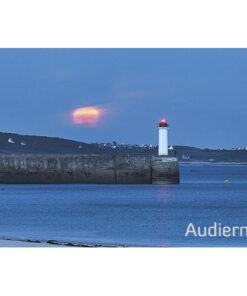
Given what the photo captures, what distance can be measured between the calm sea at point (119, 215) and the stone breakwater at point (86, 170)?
0.81m

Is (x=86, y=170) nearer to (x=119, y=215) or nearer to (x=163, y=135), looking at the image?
(x=163, y=135)

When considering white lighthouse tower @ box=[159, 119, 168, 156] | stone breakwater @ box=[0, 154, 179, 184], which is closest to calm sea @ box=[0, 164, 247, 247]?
stone breakwater @ box=[0, 154, 179, 184]

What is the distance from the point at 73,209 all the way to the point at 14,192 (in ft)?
37.7

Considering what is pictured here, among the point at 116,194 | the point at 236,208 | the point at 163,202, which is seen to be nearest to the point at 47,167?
the point at 116,194

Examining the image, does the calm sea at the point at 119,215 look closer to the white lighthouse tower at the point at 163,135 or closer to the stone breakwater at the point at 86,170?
the stone breakwater at the point at 86,170

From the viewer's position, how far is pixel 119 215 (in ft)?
86.5

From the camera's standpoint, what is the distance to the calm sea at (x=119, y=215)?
63.4 ft

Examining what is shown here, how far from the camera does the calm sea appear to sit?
19.3 m

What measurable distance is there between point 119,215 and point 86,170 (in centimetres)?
1088

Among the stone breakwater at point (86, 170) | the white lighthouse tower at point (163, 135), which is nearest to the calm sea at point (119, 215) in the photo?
the stone breakwater at point (86, 170)

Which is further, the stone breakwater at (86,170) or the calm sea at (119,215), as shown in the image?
the stone breakwater at (86,170)

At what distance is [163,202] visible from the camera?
31797 millimetres

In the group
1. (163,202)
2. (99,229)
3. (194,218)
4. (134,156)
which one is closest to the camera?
(99,229)

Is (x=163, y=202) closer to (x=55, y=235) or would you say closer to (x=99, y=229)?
(x=99, y=229)
